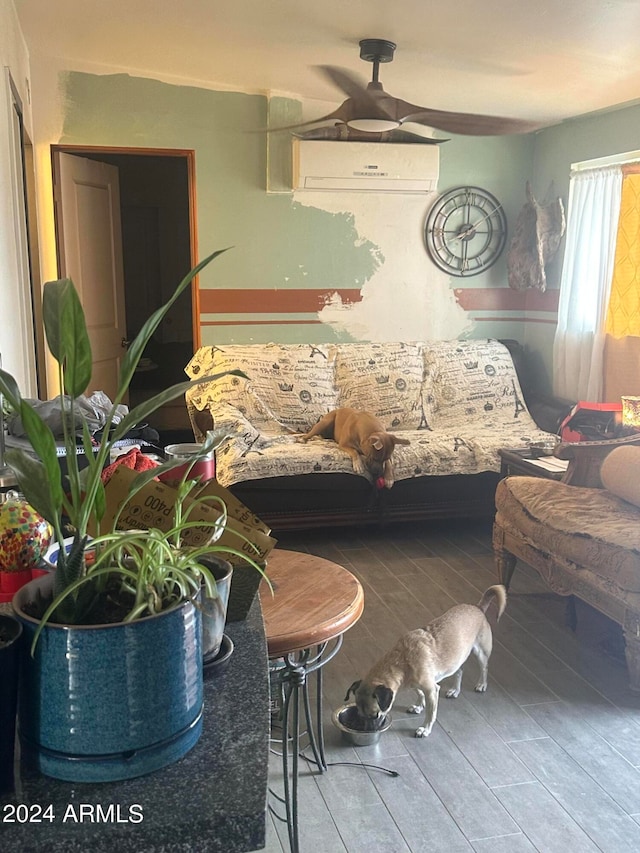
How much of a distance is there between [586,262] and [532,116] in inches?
38.5

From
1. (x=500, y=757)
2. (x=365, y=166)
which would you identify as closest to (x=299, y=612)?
(x=500, y=757)

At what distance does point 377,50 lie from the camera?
11.6 feet

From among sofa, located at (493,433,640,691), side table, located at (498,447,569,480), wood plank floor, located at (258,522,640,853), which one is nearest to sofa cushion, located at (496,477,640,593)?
sofa, located at (493,433,640,691)

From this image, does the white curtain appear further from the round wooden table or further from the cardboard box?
the cardboard box

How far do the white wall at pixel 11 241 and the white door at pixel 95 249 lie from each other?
817 millimetres

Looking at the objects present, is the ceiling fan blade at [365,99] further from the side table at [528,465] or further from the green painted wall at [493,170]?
the side table at [528,465]

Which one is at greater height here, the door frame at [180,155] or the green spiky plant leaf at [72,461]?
the door frame at [180,155]

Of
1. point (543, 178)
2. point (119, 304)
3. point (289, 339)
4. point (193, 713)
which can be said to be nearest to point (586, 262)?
point (543, 178)

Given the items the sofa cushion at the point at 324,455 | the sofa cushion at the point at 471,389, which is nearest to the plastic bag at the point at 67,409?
the sofa cushion at the point at 324,455

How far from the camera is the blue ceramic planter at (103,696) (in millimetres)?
749

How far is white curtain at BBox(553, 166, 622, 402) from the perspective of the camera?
177 inches

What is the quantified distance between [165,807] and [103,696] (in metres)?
0.12

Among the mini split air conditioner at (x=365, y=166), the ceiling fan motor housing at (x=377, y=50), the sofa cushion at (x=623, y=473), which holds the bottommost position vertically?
the sofa cushion at (x=623, y=473)

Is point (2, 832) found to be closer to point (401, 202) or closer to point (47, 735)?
point (47, 735)
